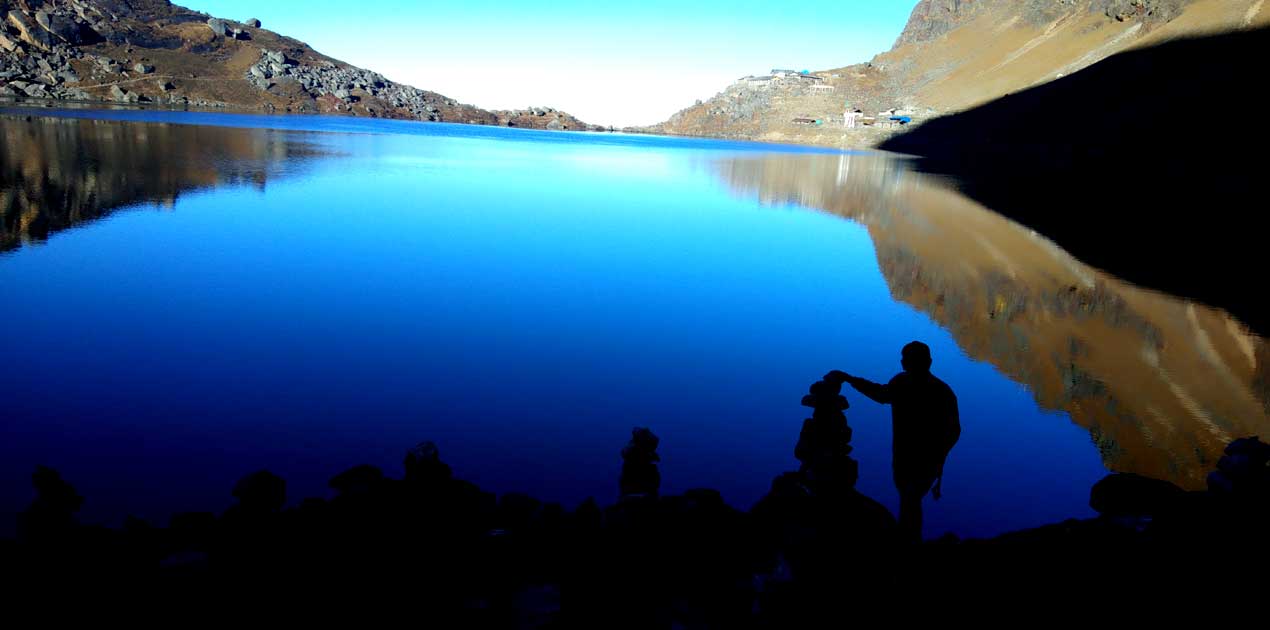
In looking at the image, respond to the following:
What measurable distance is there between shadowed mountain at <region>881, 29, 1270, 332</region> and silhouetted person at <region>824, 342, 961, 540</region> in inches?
569

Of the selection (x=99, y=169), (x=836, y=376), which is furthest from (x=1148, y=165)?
(x=99, y=169)

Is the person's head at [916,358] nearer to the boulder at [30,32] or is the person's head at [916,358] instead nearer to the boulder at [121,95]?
the boulder at [121,95]

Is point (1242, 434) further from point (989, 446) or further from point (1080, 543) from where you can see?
point (1080, 543)

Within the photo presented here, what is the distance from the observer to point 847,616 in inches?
161

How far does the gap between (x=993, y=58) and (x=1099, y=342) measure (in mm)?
167787

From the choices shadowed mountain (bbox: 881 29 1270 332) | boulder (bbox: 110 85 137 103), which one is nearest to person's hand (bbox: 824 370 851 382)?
shadowed mountain (bbox: 881 29 1270 332)

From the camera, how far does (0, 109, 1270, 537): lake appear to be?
6910mm

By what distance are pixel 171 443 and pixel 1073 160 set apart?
227 ft

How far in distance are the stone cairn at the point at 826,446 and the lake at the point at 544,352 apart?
136cm

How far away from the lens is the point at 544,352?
1030 cm

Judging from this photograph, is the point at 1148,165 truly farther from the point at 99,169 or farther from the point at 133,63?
the point at 133,63

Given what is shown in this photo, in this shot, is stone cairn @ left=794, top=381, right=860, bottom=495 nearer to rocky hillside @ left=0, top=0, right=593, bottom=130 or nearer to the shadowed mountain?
the shadowed mountain

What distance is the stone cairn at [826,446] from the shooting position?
5.18 m

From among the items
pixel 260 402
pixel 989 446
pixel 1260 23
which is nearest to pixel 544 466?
pixel 260 402
